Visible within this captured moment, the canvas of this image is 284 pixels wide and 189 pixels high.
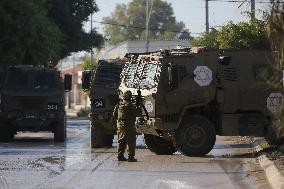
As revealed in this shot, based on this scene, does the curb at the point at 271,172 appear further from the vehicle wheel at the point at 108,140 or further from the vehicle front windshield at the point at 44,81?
the vehicle front windshield at the point at 44,81

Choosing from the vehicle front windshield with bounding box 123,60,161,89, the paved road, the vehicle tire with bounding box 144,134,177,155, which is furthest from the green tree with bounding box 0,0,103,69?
the vehicle tire with bounding box 144,134,177,155

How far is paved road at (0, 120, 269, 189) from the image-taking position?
13.3 metres

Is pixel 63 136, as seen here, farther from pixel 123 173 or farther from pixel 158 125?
pixel 123 173

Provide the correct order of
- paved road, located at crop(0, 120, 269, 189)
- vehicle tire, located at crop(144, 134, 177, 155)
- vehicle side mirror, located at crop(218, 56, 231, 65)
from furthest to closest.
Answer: vehicle tire, located at crop(144, 134, 177, 155), vehicle side mirror, located at crop(218, 56, 231, 65), paved road, located at crop(0, 120, 269, 189)

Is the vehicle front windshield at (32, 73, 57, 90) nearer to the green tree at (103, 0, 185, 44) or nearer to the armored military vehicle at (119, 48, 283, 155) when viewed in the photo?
the armored military vehicle at (119, 48, 283, 155)

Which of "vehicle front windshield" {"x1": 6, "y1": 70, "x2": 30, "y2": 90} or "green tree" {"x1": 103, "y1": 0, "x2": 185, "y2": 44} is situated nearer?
"vehicle front windshield" {"x1": 6, "y1": 70, "x2": 30, "y2": 90}

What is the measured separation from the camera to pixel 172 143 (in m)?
20.3

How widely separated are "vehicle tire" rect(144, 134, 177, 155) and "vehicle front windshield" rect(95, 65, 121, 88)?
7.34ft

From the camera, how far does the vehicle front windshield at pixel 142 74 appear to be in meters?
19.1

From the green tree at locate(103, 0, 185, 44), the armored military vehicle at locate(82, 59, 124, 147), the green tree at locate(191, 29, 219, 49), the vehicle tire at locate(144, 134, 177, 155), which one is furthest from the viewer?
the green tree at locate(103, 0, 185, 44)

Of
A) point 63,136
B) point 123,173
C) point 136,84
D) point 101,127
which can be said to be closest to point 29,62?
point 63,136

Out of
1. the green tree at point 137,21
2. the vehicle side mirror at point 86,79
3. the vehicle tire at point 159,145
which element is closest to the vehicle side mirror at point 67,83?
the vehicle side mirror at point 86,79

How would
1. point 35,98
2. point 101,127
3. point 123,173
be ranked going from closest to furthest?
1. point 123,173
2. point 101,127
3. point 35,98

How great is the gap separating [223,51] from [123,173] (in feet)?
17.0
